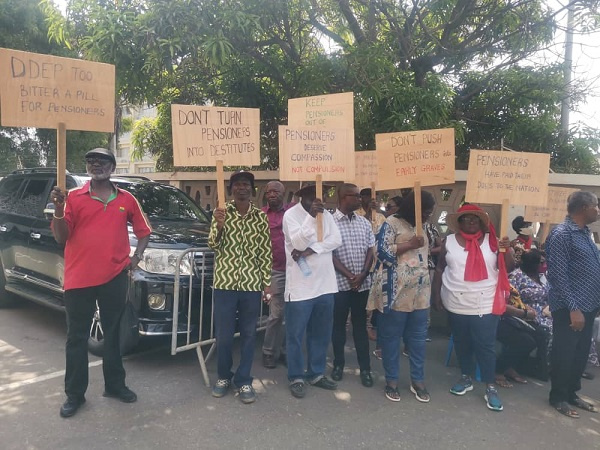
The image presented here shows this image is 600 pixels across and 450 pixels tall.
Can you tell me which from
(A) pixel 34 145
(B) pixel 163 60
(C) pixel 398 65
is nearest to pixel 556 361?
(C) pixel 398 65

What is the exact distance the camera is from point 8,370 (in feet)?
14.6

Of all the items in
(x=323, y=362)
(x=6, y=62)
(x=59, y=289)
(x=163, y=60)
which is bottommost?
(x=323, y=362)

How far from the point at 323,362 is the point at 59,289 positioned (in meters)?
2.92

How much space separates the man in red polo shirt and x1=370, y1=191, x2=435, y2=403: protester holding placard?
201cm

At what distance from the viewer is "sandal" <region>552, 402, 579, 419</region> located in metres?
3.86

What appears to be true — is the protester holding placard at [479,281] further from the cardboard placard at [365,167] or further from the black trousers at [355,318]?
the cardboard placard at [365,167]

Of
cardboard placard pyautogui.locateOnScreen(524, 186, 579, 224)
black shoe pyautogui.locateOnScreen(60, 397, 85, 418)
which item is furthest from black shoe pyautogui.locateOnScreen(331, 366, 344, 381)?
cardboard placard pyautogui.locateOnScreen(524, 186, 579, 224)

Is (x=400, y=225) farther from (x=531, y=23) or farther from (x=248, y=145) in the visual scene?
(x=531, y=23)

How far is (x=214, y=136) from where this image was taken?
13.2 ft

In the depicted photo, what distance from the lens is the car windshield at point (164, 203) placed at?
557 centimetres

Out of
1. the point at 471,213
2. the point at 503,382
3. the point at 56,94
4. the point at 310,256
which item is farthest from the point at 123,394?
the point at 503,382

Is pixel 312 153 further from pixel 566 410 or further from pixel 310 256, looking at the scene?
pixel 566 410

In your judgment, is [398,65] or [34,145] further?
[34,145]

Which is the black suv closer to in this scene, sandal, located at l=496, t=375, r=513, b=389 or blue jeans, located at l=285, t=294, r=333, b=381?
blue jeans, located at l=285, t=294, r=333, b=381
